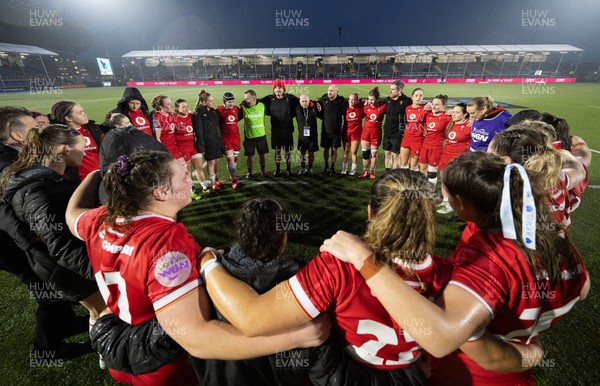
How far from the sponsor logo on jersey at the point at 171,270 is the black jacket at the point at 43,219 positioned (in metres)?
1.38

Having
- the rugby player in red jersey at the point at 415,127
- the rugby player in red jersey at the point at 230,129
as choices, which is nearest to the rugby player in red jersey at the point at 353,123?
the rugby player in red jersey at the point at 415,127

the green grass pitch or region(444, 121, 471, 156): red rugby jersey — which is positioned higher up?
region(444, 121, 471, 156): red rugby jersey

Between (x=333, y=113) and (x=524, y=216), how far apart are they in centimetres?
685

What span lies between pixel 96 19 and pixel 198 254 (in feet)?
472

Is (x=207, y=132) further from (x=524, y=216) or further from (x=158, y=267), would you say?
(x=524, y=216)

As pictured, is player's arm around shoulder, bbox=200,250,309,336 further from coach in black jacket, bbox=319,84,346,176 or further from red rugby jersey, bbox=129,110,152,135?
coach in black jacket, bbox=319,84,346,176

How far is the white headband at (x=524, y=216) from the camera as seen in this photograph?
1.31 metres

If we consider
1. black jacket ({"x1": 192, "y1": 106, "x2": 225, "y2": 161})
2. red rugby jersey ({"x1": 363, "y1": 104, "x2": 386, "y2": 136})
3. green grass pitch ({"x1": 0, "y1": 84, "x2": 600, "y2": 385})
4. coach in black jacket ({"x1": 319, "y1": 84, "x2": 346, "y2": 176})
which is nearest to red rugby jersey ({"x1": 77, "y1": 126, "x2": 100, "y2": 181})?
green grass pitch ({"x1": 0, "y1": 84, "x2": 600, "y2": 385})

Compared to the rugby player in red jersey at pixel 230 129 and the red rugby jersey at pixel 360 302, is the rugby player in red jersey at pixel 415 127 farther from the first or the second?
the red rugby jersey at pixel 360 302

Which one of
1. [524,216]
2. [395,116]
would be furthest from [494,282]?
[395,116]

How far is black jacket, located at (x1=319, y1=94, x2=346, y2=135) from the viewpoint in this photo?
25.3 feet

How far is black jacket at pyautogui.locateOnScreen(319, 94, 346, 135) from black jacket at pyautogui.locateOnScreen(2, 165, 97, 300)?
6465mm

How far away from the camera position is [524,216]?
4.37ft

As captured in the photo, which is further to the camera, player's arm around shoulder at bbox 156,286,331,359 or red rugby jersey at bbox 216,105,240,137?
red rugby jersey at bbox 216,105,240,137
